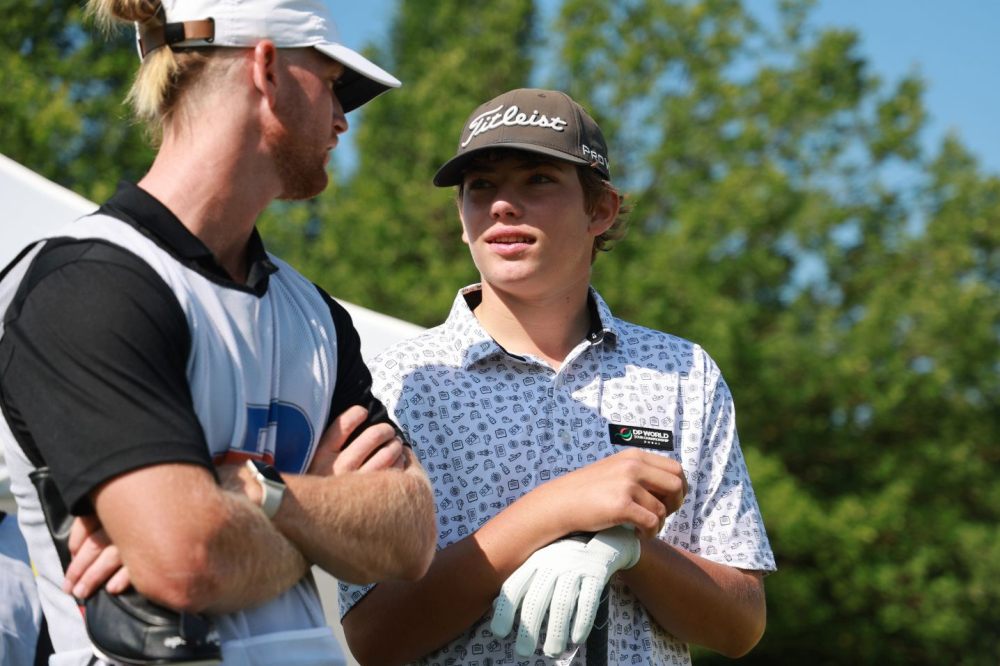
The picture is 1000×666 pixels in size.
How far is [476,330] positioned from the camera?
97.7 inches

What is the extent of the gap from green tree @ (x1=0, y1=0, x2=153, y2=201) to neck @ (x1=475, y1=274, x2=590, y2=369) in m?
12.8

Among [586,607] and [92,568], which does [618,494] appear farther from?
[92,568]

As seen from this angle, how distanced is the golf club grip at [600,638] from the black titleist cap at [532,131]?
941 millimetres

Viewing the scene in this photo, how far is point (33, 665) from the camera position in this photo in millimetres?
2070

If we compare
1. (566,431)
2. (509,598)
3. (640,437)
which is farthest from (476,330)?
(509,598)

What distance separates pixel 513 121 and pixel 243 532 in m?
1.25

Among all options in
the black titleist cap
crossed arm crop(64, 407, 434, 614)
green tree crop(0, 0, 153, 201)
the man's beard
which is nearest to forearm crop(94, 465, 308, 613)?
crossed arm crop(64, 407, 434, 614)

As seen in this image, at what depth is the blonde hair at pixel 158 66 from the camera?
1798 mm

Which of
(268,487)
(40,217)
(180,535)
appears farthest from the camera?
(40,217)

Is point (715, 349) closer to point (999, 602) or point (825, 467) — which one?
point (825, 467)

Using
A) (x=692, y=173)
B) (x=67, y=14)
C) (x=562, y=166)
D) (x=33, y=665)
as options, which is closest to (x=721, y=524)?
(x=562, y=166)

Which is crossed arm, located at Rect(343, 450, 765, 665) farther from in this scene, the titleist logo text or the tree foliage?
the tree foliage

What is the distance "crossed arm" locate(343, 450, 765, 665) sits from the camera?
2.06m

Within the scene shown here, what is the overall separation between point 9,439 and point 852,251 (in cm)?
1263
